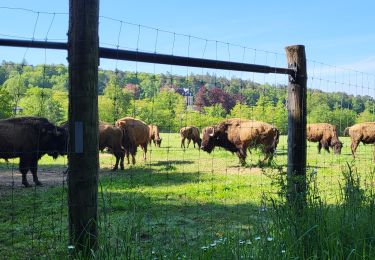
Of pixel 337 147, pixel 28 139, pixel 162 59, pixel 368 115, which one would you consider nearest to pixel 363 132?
pixel 337 147

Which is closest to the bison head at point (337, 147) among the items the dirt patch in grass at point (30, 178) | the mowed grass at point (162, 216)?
the mowed grass at point (162, 216)

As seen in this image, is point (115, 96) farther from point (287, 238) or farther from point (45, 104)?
point (45, 104)

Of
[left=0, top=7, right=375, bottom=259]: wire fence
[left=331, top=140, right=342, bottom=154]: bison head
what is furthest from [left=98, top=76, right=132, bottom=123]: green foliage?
[left=331, top=140, right=342, bottom=154]: bison head

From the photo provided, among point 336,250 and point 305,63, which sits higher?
point 305,63

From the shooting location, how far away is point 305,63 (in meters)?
6.21

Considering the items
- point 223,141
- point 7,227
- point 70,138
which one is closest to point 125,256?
point 70,138

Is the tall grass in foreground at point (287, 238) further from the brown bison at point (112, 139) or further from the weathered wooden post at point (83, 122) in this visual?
the brown bison at point (112, 139)

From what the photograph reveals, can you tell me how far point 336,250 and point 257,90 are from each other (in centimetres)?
452

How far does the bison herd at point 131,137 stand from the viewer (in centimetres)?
1227

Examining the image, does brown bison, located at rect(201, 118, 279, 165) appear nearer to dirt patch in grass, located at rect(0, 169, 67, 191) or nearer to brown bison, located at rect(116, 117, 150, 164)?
brown bison, located at rect(116, 117, 150, 164)

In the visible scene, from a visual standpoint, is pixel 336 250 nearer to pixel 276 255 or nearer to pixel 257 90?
pixel 276 255

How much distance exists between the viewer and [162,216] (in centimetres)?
792

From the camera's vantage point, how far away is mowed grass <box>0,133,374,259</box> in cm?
357

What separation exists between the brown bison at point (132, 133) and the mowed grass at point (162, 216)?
3.60 meters
